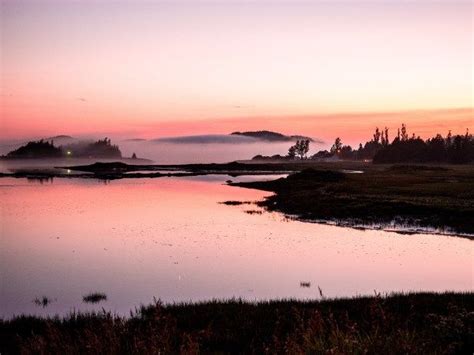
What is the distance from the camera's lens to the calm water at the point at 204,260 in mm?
21469

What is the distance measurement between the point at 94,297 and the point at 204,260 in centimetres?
901

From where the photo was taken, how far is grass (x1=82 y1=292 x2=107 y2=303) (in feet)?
64.5

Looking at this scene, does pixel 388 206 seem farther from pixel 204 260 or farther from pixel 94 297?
pixel 94 297

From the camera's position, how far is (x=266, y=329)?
13664 millimetres

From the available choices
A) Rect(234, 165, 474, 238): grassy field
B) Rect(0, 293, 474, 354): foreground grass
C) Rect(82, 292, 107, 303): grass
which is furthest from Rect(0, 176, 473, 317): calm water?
Rect(234, 165, 474, 238): grassy field

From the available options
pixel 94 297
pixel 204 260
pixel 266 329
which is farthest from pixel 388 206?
pixel 266 329

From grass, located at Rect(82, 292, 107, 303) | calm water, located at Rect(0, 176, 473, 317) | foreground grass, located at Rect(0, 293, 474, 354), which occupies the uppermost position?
foreground grass, located at Rect(0, 293, 474, 354)

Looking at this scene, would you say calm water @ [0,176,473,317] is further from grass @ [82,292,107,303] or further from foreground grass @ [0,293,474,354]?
foreground grass @ [0,293,474,354]

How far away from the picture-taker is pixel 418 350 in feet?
31.0

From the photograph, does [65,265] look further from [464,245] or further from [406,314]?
[464,245]

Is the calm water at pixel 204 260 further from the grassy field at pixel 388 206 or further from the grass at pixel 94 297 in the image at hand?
the grassy field at pixel 388 206

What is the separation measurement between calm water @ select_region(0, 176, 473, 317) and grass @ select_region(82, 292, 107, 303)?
28cm

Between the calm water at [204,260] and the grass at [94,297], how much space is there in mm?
276

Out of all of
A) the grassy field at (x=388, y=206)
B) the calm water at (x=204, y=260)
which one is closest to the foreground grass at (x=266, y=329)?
the calm water at (x=204, y=260)
